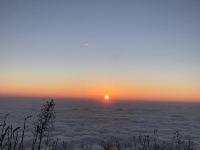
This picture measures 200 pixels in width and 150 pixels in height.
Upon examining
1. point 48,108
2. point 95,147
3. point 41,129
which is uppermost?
point 48,108

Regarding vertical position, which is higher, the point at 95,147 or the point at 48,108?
the point at 48,108

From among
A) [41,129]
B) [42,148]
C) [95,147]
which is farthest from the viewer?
[95,147]

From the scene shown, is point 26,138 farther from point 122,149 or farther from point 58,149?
point 122,149

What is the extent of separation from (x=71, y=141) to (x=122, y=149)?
21.6 metres

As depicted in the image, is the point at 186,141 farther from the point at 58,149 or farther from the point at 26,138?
the point at 26,138

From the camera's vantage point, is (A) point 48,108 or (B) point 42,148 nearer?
(A) point 48,108

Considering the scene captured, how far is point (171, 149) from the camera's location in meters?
77.1

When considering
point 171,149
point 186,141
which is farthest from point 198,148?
point 186,141

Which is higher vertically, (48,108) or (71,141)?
(48,108)

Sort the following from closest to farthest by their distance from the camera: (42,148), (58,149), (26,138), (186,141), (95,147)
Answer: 1. (42,148)
2. (58,149)
3. (95,147)
4. (26,138)
5. (186,141)

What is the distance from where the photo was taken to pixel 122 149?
74375 mm

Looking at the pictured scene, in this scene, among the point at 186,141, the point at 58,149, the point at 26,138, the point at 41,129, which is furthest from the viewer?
the point at 186,141

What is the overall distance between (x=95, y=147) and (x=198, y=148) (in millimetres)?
33094

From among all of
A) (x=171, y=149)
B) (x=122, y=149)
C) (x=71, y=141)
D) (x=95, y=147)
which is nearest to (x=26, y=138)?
(x=71, y=141)
